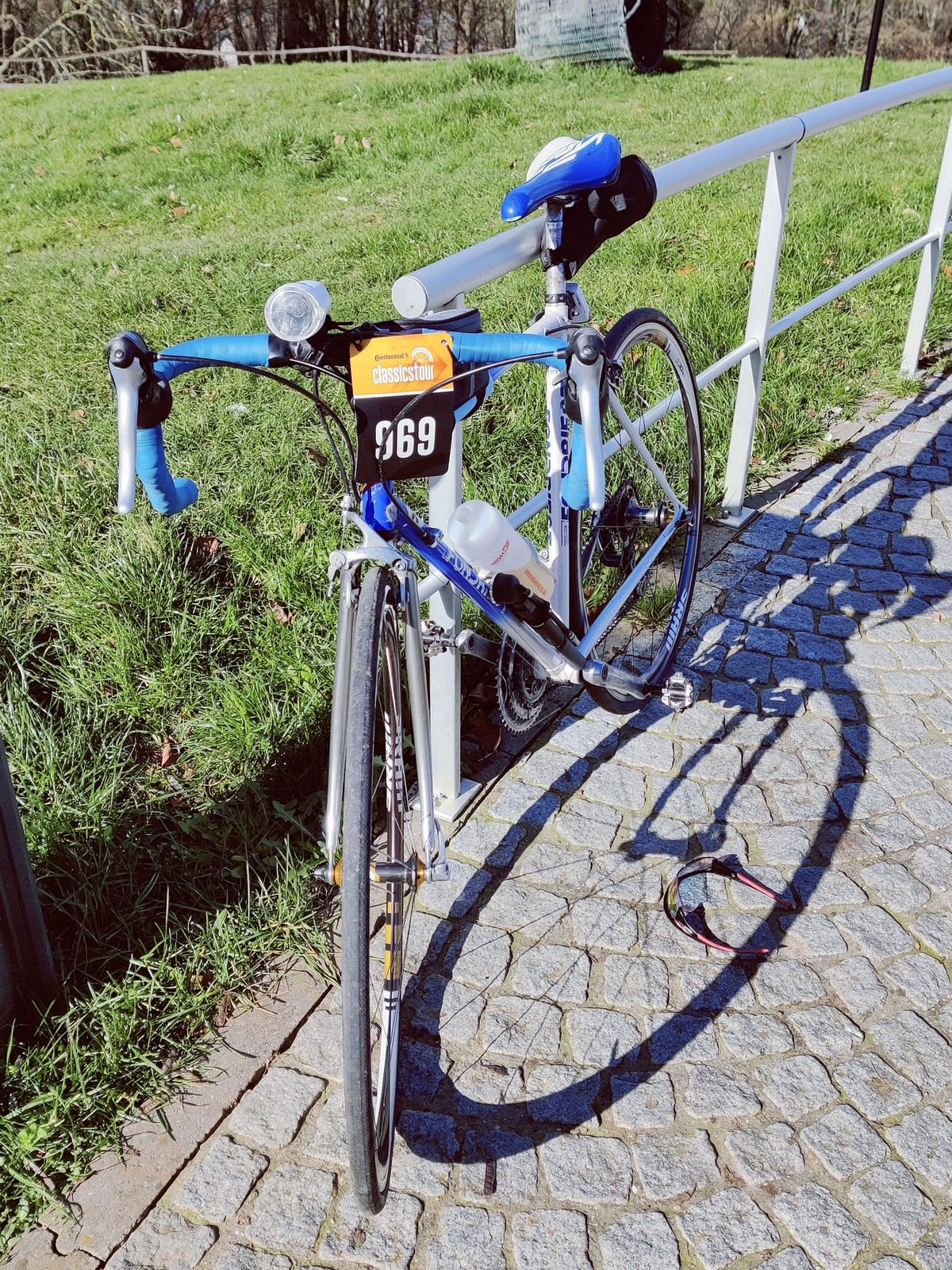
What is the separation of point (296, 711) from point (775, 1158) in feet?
5.78

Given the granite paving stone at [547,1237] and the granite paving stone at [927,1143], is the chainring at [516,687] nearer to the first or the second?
the granite paving stone at [547,1237]

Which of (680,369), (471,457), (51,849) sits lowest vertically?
→ (51,849)

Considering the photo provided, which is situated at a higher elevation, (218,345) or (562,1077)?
(218,345)

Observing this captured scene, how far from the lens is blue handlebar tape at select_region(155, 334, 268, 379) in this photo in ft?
6.43

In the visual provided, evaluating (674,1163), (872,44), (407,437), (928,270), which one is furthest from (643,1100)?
(872,44)

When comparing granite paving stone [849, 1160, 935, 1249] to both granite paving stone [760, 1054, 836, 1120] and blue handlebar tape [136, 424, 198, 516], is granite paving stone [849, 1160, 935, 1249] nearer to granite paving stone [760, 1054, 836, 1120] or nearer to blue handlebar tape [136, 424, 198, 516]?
granite paving stone [760, 1054, 836, 1120]

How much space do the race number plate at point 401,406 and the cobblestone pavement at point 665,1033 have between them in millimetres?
1297

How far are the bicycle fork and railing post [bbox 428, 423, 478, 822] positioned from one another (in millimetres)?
294

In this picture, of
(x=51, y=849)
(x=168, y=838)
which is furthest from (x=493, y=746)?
(x=51, y=849)

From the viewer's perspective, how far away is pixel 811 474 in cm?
497

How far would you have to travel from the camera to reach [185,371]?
199cm

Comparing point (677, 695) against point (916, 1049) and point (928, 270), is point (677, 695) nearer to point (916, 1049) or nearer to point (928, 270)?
point (916, 1049)

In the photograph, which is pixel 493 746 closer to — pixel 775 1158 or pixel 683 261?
pixel 775 1158

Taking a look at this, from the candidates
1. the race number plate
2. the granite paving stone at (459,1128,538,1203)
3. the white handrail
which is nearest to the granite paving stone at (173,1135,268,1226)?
the granite paving stone at (459,1128,538,1203)
